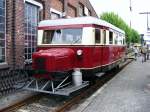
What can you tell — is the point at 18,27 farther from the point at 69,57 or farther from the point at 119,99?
the point at 119,99

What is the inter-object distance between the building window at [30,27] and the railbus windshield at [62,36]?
4056 millimetres

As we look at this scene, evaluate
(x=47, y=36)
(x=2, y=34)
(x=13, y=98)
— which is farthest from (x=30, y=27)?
(x=13, y=98)

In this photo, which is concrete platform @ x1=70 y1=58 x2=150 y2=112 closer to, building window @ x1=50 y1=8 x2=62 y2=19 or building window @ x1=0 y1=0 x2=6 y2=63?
building window @ x1=0 y1=0 x2=6 y2=63

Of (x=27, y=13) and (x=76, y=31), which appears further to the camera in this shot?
(x=27, y=13)

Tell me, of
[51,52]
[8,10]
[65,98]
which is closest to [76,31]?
[51,52]

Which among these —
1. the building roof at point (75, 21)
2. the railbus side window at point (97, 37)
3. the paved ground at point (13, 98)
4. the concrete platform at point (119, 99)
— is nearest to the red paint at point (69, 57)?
the railbus side window at point (97, 37)

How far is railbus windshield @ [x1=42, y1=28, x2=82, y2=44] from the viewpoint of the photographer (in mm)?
12308

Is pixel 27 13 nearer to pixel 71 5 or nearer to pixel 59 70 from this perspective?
pixel 59 70

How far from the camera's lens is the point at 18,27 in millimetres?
15367

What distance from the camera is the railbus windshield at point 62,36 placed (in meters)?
12.3

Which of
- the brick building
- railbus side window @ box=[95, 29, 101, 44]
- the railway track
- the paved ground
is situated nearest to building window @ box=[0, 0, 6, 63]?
the brick building

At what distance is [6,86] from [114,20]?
4610 cm

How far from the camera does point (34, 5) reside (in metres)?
17.7

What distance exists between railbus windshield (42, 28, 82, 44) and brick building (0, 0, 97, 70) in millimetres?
2327
